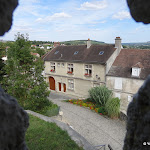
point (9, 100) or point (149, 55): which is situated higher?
point (149, 55)

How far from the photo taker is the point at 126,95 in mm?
15773

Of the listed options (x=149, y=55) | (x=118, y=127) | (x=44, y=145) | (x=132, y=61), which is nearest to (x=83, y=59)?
(x=132, y=61)

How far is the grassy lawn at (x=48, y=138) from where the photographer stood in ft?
20.6

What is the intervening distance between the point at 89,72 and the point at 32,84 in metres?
8.49

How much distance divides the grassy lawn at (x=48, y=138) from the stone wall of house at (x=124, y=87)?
9482 mm

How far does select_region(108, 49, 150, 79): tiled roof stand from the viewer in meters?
15.3

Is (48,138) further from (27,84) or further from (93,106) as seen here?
(93,106)

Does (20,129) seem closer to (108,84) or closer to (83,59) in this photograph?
(108,84)

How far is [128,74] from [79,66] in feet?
20.2

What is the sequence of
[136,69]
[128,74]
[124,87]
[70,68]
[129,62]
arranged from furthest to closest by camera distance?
[70,68]
[129,62]
[124,87]
[128,74]
[136,69]

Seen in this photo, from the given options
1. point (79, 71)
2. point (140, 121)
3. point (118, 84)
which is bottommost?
point (118, 84)

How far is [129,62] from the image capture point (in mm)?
16531

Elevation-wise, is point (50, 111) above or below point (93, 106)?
above

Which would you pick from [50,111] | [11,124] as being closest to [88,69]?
[50,111]
